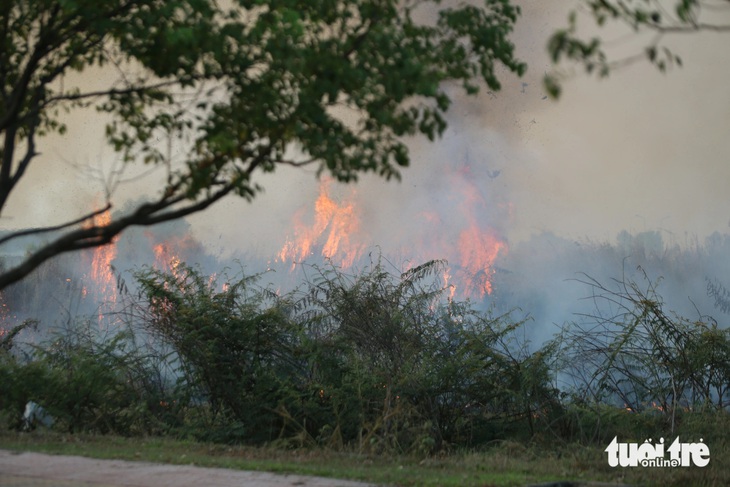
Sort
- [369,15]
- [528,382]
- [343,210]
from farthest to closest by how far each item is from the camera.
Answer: [343,210], [528,382], [369,15]

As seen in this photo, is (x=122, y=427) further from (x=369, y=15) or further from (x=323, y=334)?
(x=369, y=15)

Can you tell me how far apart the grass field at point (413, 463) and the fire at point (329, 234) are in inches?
1078

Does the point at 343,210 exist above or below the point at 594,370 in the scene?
above

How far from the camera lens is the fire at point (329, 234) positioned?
41656 millimetres

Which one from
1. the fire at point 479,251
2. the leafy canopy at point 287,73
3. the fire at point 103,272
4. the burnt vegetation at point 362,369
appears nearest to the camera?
the leafy canopy at point 287,73

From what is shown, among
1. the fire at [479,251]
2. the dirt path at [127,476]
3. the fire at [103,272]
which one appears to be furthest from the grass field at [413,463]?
the fire at [103,272]

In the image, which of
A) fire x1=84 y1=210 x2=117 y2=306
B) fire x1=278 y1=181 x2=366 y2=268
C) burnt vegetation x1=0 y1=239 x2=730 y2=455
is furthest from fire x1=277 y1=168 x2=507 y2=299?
burnt vegetation x1=0 y1=239 x2=730 y2=455

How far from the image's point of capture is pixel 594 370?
15461 mm

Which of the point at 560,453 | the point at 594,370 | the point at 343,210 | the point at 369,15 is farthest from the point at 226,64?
the point at 343,210

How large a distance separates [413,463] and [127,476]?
3.75m

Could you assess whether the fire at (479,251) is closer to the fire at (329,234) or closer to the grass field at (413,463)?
the fire at (329,234)

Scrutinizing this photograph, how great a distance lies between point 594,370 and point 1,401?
10.7 metres

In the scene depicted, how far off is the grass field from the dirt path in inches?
16.6

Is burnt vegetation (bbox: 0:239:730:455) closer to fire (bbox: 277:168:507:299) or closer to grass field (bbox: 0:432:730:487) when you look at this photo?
grass field (bbox: 0:432:730:487)
